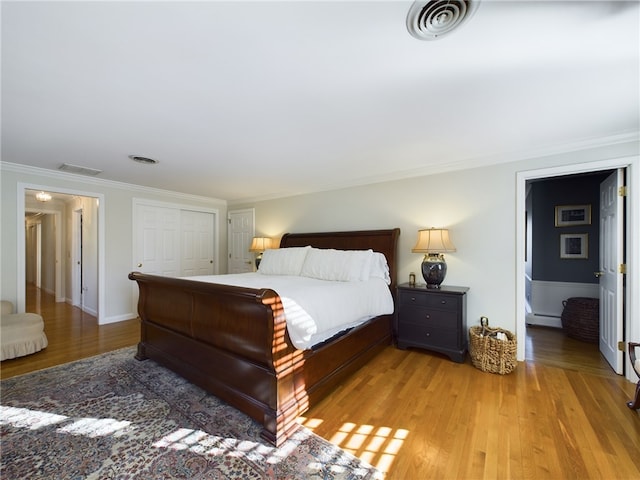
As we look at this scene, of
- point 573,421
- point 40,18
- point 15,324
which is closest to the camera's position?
point 40,18

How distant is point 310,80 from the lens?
66.9 inches

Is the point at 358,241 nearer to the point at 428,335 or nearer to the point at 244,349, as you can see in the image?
the point at 428,335

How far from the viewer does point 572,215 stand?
4.04 metres

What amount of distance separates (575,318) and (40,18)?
5.52m

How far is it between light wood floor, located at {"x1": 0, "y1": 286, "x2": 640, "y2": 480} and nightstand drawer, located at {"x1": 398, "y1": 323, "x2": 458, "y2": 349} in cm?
17

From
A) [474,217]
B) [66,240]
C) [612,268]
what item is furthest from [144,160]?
[612,268]

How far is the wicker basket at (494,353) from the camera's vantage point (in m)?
2.60

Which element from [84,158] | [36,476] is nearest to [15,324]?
[84,158]

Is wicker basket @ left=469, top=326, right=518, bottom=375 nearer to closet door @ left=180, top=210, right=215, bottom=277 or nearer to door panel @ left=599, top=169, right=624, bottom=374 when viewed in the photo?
door panel @ left=599, top=169, right=624, bottom=374

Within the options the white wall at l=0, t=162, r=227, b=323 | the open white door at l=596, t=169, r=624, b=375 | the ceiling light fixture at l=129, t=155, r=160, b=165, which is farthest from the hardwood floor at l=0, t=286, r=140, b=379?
the open white door at l=596, t=169, r=624, b=375

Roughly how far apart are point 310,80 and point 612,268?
338 cm

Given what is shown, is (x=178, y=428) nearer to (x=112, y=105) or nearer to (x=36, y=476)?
(x=36, y=476)

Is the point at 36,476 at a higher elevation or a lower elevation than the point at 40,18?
lower

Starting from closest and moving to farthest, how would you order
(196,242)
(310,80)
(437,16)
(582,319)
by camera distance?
1. (437,16)
2. (310,80)
3. (582,319)
4. (196,242)
